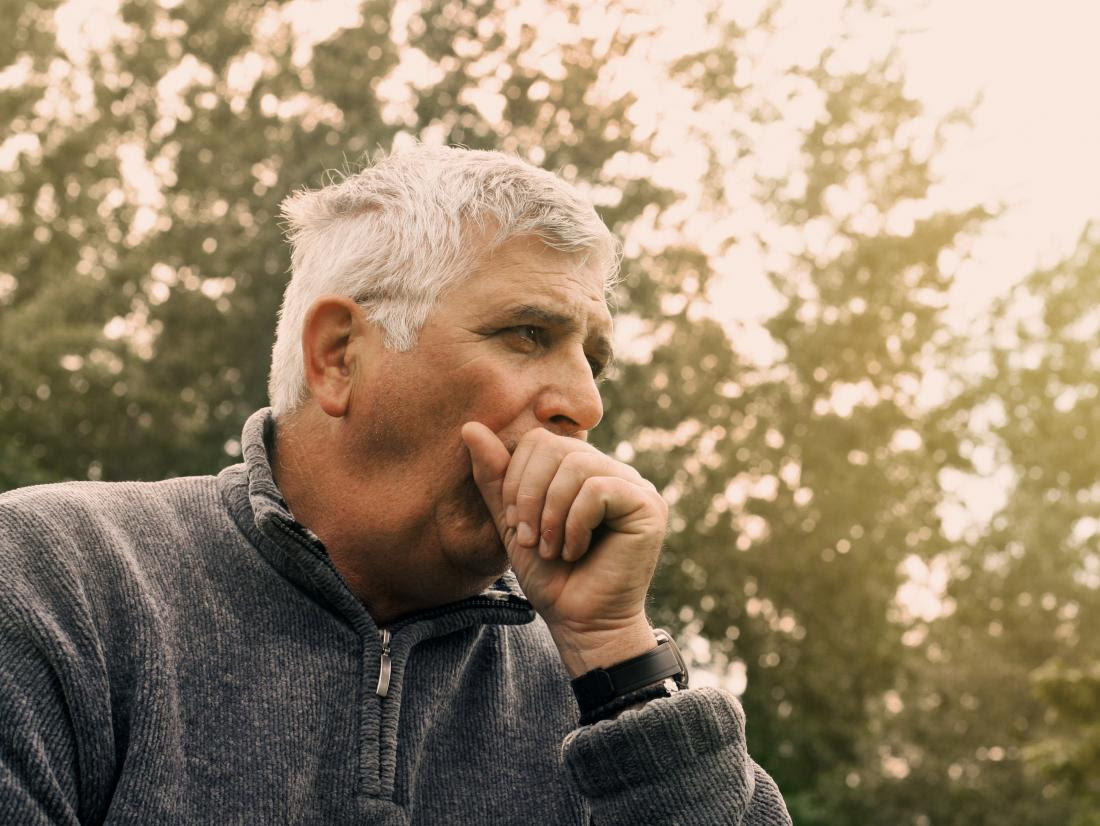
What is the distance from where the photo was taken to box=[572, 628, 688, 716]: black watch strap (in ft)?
7.47

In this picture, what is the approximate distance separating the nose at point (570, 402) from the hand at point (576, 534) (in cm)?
9

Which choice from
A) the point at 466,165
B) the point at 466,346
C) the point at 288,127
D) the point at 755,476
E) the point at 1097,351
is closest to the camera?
the point at 466,346

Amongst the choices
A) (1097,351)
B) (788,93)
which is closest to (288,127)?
(788,93)

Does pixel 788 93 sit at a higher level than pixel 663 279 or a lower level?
higher

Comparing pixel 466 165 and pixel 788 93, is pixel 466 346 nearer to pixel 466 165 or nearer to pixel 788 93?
pixel 466 165

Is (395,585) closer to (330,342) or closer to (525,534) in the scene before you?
(525,534)

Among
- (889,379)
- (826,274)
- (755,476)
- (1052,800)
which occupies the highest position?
(826,274)

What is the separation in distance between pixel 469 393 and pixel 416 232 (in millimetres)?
383

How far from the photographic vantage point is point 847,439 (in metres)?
23.4

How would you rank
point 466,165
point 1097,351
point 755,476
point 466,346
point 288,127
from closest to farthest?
point 466,346
point 466,165
point 288,127
point 755,476
point 1097,351

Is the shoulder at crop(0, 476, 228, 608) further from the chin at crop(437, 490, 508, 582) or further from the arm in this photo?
the arm

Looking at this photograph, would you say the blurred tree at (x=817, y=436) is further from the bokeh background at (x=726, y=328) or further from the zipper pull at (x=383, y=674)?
the zipper pull at (x=383, y=674)

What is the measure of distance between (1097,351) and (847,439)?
22.3ft

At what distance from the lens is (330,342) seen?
8.50 ft
